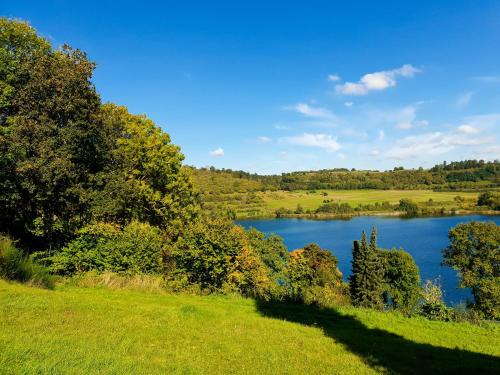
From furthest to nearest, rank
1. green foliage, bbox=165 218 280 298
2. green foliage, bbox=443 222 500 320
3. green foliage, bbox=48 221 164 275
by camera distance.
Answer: green foliage, bbox=443 222 500 320 < green foliage, bbox=165 218 280 298 < green foliage, bbox=48 221 164 275

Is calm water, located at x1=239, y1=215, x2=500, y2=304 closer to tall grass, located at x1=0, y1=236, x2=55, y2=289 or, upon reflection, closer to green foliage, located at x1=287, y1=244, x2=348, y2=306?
green foliage, located at x1=287, y1=244, x2=348, y2=306

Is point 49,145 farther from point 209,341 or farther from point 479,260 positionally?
point 479,260

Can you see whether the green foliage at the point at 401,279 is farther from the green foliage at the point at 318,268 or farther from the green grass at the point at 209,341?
the green grass at the point at 209,341

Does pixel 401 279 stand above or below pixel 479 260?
below

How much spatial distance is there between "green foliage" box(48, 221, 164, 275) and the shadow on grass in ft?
21.9

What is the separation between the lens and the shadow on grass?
8.18 meters

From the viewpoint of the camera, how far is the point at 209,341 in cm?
875

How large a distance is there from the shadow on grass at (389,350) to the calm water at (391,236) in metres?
59.2

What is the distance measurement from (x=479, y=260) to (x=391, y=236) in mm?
80241

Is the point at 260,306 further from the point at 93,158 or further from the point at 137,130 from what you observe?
the point at 137,130

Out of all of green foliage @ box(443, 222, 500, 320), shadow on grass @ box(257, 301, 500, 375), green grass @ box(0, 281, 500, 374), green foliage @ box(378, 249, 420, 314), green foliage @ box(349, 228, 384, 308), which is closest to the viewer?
green grass @ box(0, 281, 500, 374)

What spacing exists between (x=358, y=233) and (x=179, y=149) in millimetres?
115407

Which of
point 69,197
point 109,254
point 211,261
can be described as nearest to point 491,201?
point 211,261

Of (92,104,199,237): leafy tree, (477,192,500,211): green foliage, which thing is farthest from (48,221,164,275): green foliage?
(477,192,500,211): green foliage
